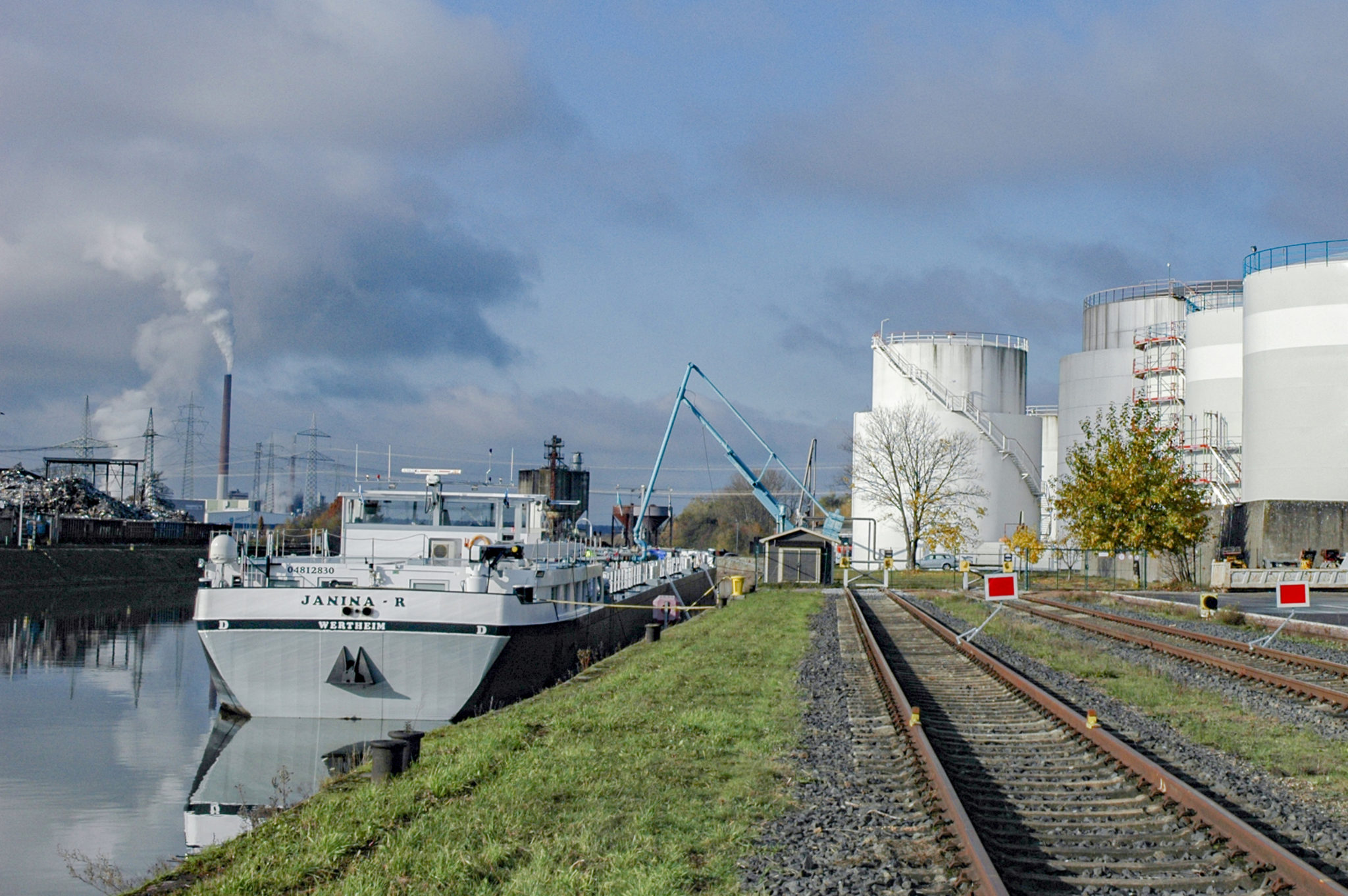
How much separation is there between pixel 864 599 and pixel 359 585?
24.4m

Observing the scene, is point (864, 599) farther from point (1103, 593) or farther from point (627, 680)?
point (627, 680)

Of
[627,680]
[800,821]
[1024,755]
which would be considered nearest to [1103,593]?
[627,680]

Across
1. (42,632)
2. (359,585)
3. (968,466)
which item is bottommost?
(42,632)

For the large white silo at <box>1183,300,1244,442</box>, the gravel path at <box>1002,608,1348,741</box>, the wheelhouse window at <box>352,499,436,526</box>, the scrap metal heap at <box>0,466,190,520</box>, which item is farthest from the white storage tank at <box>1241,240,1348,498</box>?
the scrap metal heap at <box>0,466,190,520</box>

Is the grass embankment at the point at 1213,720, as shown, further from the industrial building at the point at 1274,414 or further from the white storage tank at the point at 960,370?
the white storage tank at the point at 960,370

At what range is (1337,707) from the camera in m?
15.5

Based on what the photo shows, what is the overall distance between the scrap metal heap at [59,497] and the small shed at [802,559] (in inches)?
2296

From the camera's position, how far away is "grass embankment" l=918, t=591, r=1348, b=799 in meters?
11.4

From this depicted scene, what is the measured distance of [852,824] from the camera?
357 inches

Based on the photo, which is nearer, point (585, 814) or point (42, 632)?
point (585, 814)

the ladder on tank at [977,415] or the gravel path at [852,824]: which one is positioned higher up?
the ladder on tank at [977,415]

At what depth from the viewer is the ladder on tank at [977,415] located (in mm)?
76312

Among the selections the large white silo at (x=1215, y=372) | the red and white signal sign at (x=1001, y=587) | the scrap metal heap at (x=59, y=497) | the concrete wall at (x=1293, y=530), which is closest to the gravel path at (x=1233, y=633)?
the red and white signal sign at (x=1001, y=587)

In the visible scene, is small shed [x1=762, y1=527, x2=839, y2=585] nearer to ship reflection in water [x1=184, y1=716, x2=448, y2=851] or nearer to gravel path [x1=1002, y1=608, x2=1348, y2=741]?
gravel path [x1=1002, y1=608, x2=1348, y2=741]
